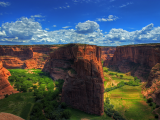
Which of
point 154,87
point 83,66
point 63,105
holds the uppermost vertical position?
point 83,66

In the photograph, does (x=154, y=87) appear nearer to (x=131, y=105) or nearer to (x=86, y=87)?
(x=131, y=105)

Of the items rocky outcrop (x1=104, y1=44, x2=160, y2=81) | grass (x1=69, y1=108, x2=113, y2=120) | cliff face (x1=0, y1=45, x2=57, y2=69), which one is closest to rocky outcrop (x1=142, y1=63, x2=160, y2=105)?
rocky outcrop (x1=104, y1=44, x2=160, y2=81)

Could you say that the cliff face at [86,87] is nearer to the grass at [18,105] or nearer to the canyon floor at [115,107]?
the canyon floor at [115,107]

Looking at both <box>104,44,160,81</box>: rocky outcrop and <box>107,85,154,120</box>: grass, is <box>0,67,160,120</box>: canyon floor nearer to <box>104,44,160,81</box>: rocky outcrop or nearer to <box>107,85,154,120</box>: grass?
<box>107,85,154,120</box>: grass

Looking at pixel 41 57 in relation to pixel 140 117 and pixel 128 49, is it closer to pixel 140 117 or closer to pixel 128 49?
pixel 128 49

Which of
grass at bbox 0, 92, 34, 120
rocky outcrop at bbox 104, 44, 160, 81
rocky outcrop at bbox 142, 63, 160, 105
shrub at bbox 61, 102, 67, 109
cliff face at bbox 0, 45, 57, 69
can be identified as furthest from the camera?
cliff face at bbox 0, 45, 57, 69

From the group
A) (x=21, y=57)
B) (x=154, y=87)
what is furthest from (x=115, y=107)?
(x=21, y=57)
